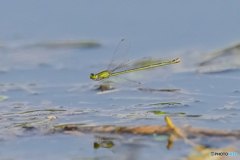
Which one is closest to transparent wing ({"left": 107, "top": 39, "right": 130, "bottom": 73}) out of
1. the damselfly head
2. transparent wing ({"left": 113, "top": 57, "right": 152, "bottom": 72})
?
transparent wing ({"left": 113, "top": 57, "right": 152, "bottom": 72})

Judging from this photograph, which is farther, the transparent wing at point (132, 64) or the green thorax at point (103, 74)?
the transparent wing at point (132, 64)

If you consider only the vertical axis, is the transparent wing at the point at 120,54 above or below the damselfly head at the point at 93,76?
above

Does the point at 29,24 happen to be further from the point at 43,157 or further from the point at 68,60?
the point at 43,157

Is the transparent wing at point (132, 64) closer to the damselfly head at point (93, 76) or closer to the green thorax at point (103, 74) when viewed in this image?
the green thorax at point (103, 74)

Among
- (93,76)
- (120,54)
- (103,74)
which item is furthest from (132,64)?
(93,76)

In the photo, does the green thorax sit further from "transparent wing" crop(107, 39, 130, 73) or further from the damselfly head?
"transparent wing" crop(107, 39, 130, 73)

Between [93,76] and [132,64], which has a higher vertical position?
[132,64]

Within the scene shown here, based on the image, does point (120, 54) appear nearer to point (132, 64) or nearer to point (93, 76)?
point (132, 64)

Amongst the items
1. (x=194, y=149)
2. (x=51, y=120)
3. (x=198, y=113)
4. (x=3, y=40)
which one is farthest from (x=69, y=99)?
(x=3, y=40)

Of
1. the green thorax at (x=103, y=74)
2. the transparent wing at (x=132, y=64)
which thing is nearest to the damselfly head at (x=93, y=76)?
the green thorax at (x=103, y=74)
